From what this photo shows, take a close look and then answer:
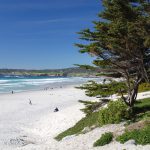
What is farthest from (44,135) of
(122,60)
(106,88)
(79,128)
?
(122,60)

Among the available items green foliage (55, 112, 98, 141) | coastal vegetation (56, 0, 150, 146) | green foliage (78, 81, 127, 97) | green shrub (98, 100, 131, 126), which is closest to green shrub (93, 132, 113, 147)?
coastal vegetation (56, 0, 150, 146)

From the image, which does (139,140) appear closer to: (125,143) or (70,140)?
(125,143)

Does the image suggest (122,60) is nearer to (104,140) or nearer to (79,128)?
(79,128)

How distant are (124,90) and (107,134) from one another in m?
8.96

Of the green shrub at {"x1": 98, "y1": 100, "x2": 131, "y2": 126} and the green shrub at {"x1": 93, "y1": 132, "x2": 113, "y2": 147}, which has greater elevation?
the green shrub at {"x1": 98, "y1": 100, "x2": 131, "y2": 126}

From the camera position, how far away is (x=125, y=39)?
19625 mm

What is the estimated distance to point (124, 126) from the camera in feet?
53.2

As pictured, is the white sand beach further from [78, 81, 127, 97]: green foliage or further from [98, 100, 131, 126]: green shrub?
[78, 81, 127, 97]: green foliage

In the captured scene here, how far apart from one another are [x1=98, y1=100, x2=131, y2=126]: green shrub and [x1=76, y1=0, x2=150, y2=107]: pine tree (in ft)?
4.05

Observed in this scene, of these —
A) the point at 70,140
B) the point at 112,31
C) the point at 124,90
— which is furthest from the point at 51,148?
the point at 124,90

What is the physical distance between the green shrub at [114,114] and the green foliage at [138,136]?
281cm

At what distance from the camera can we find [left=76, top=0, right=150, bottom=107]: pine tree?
19.2m

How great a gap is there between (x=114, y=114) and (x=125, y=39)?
165 inches

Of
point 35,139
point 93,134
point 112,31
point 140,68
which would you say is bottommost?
point 35,139
